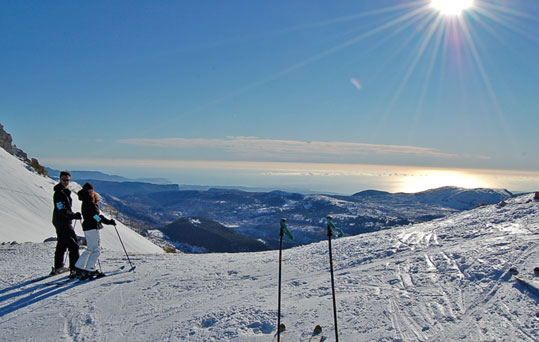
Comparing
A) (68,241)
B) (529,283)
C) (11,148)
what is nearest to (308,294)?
(529,283)

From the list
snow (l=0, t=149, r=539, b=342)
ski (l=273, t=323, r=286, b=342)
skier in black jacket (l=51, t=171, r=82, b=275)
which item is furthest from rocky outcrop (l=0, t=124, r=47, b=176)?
ski (l=273, t=323, r=286, b=342)

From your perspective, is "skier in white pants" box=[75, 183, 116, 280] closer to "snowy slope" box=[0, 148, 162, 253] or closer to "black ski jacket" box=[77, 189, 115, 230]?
"black ski jacket" box=[77, 189, 115, 230]

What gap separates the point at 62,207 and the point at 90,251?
5.22 feet

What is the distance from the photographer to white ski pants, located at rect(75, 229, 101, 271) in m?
9.36

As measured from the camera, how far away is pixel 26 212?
25547 millimetres

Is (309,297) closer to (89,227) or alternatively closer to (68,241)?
(89,227)

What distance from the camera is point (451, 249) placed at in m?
10.2

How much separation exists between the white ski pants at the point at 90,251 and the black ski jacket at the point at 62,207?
0.88 meters

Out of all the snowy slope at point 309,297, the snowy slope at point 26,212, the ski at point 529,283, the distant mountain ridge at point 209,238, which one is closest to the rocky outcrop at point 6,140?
the snowy slope at point 26,212

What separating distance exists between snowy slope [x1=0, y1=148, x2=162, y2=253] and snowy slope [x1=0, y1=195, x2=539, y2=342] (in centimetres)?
1034

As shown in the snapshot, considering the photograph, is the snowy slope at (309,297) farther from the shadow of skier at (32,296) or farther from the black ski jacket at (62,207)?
the black ski jacket at (62,207)

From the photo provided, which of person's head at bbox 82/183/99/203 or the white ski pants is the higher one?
person's head at bbox 82/183/99/203

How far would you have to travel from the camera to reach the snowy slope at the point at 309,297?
6133 millimetres

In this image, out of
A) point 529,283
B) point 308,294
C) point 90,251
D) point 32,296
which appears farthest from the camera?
point 90,251
